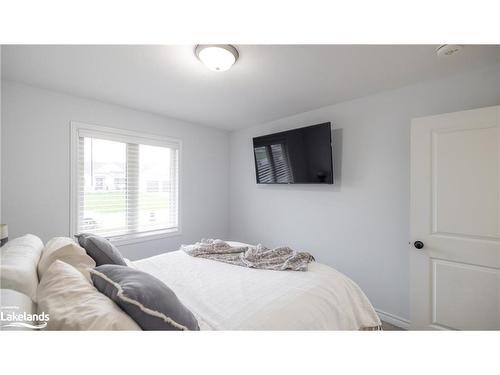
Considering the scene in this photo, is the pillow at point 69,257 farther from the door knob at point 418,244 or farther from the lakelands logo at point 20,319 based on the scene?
the door knob at point 418,244

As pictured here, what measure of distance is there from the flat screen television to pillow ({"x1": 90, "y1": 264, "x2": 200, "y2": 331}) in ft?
6.87

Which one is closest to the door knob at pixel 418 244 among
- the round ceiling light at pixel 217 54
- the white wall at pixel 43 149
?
the round ceiling light at pixel 217 54

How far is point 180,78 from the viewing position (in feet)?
6.45

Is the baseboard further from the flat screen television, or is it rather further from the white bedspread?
the flat screen television

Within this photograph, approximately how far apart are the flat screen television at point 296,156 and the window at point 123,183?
1241 millimetres

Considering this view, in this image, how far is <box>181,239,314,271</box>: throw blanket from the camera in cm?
172

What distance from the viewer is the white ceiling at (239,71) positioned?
1565 mm

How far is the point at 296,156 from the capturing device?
2809mm

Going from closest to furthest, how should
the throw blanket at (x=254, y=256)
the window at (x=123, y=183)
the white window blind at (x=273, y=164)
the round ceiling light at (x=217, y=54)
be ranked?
the round ceiling light at (x=217, y=54) < the throw blanket at (x=254, y=256) < the window at (x=123, y=183) < the white window blind at (x=273, y=164)

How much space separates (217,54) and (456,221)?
7.13ft

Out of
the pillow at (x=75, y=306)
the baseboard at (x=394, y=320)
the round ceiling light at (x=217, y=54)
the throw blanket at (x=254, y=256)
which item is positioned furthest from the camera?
the baseboard at (x=394, y=320)

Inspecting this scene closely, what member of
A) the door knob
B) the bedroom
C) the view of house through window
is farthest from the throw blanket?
the view of house through window
